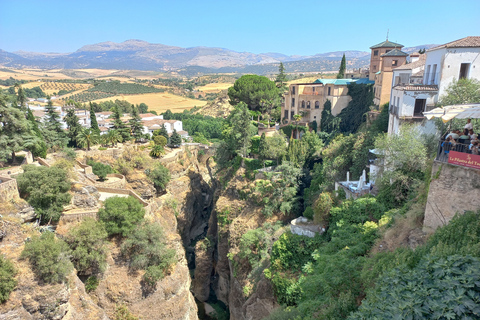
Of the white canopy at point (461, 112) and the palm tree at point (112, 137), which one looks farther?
the palm tree at point (112, 137)

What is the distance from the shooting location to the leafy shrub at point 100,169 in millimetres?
29719

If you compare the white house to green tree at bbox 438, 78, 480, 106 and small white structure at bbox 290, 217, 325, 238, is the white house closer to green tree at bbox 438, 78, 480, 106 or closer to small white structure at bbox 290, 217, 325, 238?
green tree at bbox 438, 78, 480, 106

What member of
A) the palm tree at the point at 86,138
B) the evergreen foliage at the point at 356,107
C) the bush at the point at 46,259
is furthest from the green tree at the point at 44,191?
the evergreen foliage at the point at 356,107

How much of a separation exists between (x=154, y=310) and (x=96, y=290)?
162 inches

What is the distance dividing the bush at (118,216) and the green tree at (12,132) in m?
9.95

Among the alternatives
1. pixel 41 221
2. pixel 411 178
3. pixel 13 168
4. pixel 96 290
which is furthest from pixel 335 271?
pixel 13 168

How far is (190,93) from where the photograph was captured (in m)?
134

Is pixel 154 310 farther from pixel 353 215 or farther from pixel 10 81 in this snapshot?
pixel 10 81

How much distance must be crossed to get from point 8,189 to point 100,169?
10.4 metres

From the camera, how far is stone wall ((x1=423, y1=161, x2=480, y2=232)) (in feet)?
35.2

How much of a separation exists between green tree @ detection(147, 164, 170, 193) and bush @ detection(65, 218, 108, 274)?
13283mm

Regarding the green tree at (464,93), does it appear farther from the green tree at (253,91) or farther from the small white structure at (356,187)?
the green tree at (253,91)

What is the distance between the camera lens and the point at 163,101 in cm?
11631

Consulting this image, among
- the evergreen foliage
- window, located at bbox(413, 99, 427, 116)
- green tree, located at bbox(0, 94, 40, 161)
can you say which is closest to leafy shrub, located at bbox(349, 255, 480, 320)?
window, located at bbox(413, 99, 427, 116)
